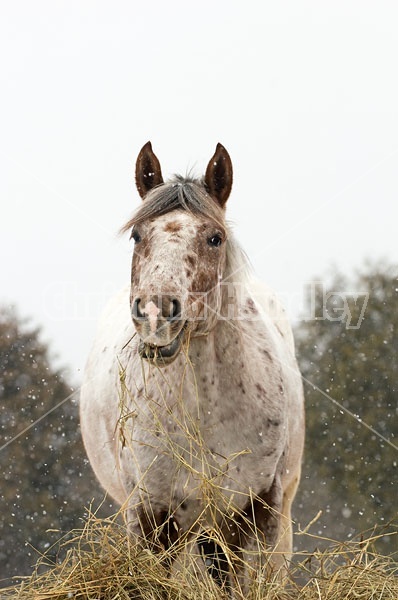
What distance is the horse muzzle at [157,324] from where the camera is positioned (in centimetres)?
345

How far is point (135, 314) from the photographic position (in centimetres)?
349

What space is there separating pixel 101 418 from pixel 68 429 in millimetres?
10170

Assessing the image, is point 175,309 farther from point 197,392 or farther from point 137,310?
point 197,392

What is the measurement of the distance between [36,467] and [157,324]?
1173cm

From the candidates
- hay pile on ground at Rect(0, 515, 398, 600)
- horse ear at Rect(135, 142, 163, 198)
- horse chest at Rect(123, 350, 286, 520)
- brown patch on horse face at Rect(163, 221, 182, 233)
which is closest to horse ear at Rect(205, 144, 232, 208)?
horse ear at Rect(135, 142, 163, 198)

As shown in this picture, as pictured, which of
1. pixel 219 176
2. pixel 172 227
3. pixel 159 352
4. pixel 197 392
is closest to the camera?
pixel 159 352

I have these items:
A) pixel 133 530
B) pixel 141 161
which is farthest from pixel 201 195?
pixel 133 530

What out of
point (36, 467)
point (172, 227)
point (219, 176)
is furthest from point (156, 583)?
point (36, 467)

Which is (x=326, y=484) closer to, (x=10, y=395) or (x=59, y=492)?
(x=59, y=492)

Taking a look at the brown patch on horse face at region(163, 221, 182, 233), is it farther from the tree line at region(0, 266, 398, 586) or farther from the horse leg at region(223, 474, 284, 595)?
the tree line at region(0, 266, 398, 586)

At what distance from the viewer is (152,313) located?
3.44 meters

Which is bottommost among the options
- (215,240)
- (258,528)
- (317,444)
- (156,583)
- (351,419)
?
(317,444)

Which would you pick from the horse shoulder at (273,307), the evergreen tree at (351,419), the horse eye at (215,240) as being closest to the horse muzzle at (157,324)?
the horse eye at (215,240)

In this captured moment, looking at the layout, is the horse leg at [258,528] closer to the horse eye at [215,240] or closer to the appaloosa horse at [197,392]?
the appaloosa horse at [197,392]
